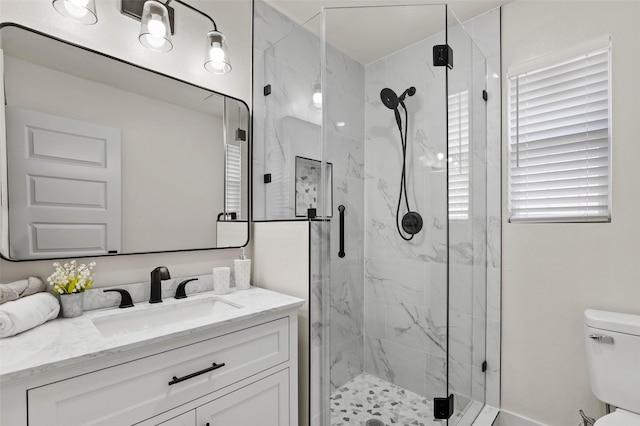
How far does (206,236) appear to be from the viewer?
170cm

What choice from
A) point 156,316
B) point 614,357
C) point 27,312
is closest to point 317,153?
point 156,316

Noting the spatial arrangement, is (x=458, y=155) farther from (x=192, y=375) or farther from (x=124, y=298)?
(x=124, y=298)

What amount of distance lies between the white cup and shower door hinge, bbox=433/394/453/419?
1.20 meters

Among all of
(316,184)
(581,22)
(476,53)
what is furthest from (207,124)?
(581,22)

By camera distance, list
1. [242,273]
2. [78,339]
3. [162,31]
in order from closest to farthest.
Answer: [78,339] < [162,31] < [242,273]

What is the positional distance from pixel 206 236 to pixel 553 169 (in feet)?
6.29

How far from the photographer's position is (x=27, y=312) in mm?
1033

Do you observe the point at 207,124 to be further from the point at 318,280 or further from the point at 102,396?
the point at 102,396

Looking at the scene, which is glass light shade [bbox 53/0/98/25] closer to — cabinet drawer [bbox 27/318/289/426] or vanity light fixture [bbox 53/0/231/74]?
vanity light fixture [bbox 53/0/231/74]

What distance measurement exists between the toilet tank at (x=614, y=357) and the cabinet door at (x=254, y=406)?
1.41 metres

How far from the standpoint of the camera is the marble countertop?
83 cm

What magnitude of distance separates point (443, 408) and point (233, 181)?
5.28ft

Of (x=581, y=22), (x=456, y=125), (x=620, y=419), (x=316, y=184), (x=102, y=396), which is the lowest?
(x=620, y=419)

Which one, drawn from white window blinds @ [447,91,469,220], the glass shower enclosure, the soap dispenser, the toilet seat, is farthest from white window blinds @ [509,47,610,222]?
the soap dispenser
